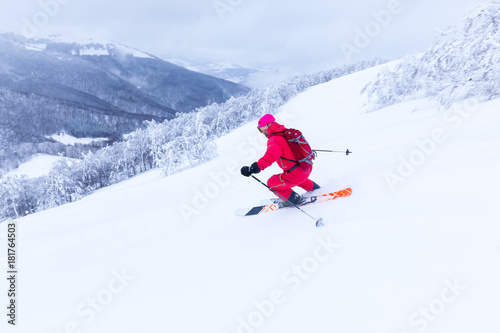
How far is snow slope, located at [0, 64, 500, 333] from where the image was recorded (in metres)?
2.21

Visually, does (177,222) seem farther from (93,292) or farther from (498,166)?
(498,166)

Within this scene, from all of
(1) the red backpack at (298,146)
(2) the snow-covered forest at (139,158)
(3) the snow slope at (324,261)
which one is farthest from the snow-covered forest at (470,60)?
(2) the snow-covered forest at (139,158)

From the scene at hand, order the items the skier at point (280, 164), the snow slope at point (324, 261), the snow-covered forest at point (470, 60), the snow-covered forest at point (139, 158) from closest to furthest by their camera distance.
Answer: the snow slope at point (324, 261)
the skier at point (280, 164)
the snow-covered forest at point (470, 60)
the snow-covered forest at point (139, 158)

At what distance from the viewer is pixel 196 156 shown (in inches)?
1202

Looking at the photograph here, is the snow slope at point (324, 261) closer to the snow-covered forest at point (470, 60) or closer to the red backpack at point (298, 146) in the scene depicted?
the red backpack at point (298, 146)

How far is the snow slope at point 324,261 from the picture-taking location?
221 cm

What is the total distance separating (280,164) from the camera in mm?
4492

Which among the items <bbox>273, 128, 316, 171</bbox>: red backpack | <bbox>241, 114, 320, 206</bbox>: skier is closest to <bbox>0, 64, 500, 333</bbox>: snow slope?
<bbox>241, 114, 320, 206</bbox>: skier

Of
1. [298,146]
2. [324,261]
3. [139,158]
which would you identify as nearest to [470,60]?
[298,146]

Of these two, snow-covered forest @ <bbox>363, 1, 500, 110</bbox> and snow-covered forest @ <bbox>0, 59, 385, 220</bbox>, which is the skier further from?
snow-covered forest @ <bbox>0, 59, 385, 220</bbox>

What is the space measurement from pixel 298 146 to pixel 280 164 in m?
0.44

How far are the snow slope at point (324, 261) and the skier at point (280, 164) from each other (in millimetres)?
430

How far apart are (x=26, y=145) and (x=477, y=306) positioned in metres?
145

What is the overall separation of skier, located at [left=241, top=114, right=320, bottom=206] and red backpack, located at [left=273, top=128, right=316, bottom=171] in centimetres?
6
